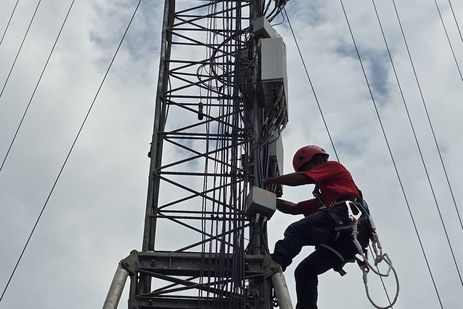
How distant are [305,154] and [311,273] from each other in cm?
141

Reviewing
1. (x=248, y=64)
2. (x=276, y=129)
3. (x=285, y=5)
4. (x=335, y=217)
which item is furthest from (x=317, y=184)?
(x=285, y=5)

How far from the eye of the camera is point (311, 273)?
9.23 metres

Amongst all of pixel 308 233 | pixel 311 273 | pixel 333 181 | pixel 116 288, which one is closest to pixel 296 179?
pixel 333 181

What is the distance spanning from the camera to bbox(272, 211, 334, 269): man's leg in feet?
30.4

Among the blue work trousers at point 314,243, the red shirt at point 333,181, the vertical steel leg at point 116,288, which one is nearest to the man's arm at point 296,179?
the red shirt at point 333,181

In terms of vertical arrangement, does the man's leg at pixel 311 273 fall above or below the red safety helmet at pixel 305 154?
below

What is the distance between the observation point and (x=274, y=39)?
11.2m

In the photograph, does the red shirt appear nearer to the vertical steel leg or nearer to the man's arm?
the man's arm

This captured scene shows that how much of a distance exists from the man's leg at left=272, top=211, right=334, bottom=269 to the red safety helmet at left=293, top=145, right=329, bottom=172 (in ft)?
2.52

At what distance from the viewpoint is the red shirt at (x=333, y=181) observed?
938 centimetres

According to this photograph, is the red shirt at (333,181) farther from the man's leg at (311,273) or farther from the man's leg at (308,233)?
the man's leg at (311,273)

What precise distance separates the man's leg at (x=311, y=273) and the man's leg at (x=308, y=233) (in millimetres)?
150

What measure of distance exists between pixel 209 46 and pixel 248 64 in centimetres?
146

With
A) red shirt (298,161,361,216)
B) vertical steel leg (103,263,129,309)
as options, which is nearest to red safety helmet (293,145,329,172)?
red shirt (298,161,361,216)
